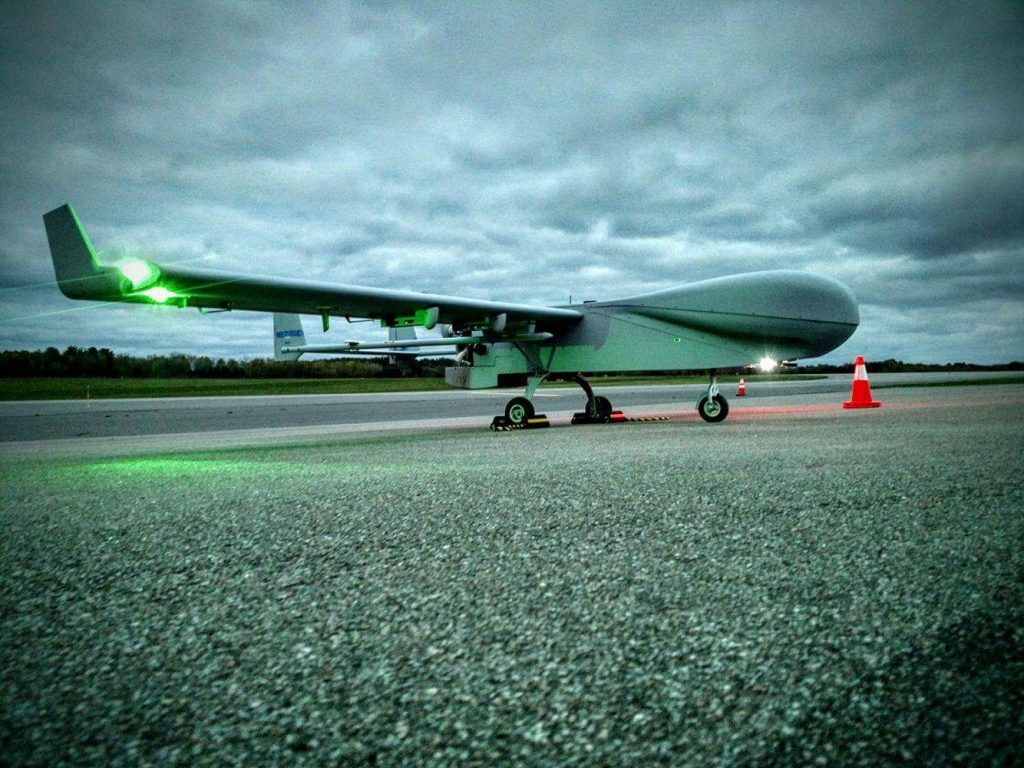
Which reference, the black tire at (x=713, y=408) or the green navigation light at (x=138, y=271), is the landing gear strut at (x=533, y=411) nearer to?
the black tire at (x=713, y=408)

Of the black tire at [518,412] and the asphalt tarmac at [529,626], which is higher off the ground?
the black tire at [518,412]

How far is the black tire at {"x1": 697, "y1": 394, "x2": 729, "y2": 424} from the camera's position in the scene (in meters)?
10.2

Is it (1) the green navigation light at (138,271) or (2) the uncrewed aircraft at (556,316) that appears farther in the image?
(2) the uncrewed aircraft at (556,316)

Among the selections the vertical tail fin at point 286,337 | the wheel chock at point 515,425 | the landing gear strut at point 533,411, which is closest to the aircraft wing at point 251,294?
the landing gear strut at point 533,411

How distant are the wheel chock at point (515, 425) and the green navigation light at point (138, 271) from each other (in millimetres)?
5683

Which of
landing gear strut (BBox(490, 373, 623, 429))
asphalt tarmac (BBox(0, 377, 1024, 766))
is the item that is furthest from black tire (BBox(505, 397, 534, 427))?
asphalt tarmac (BBox(0, 377, 1024, 766))

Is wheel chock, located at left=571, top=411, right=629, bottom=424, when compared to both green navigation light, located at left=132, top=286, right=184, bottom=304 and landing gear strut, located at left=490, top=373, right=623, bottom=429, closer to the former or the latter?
landing gear strut, located at left=490, top=373, right=623, bottom=429

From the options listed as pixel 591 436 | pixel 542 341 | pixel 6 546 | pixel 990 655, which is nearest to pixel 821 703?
pixel 990 655

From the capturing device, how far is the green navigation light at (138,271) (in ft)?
22.0

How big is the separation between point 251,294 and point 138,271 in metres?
1.68

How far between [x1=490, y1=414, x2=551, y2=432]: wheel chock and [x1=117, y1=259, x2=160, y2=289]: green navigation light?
18.6 feet

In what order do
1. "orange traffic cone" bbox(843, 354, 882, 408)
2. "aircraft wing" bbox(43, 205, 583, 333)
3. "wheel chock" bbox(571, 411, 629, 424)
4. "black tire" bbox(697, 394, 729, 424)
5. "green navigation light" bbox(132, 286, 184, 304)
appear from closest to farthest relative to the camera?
1. "aircraft wing" bbox(43, 205, 583, 333)
2. "green navigation light" bbox(132, 286, 184, 304)
3. "black tire" bbox(697, 394, 729, 424)
4. "wheel chock" bbox(571, 411, 629, 424)
5. "orange traffic cone" bbox(843, 354, 882, 408)

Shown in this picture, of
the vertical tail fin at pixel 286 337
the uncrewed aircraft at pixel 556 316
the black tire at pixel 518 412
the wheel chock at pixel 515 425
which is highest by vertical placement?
the vertical tail fin at pixel 286 337

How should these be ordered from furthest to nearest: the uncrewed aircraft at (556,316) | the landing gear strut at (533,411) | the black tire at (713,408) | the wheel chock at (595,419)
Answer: the wheel chock at (595,419) → the landing gear strut at (533,411) → the black tire at (713,408) → the uncrewed aircraft at (556,316)
